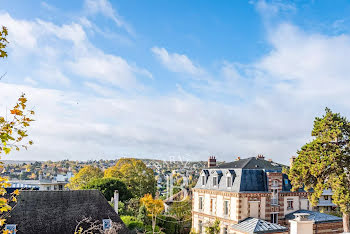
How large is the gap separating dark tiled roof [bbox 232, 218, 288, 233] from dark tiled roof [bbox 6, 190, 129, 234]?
877 cm

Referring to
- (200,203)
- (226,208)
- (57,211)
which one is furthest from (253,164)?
(57,211)

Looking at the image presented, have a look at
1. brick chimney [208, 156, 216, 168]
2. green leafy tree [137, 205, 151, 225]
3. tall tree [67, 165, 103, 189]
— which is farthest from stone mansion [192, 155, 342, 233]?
tall tree [67, 165, 103, 189]

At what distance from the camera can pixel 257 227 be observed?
21.5 meters

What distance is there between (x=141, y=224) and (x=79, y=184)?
77.9ft

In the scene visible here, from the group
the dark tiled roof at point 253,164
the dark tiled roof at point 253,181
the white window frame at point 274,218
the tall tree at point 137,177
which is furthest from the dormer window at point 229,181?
the tall tree at point 137,177

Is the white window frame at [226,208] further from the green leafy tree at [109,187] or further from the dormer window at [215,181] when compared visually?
the green leafy tree at [109,187]

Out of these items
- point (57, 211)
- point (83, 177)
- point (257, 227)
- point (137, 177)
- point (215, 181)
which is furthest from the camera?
point (83, 177)

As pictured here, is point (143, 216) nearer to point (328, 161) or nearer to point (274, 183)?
point (274, 183)

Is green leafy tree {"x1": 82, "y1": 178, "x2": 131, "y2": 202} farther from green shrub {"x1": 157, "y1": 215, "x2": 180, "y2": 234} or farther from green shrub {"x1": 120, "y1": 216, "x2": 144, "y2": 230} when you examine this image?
green shrub {"x1": 120, "y1": 216, "x2": 144, "y2": 230}

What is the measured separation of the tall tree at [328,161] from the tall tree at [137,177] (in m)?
30.6

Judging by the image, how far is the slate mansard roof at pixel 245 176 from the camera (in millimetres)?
25328

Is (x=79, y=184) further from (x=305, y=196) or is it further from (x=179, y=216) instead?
(x=305, y=196)

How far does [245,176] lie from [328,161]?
27.9ft

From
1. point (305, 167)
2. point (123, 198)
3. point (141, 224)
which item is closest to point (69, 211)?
point (141, 224)
